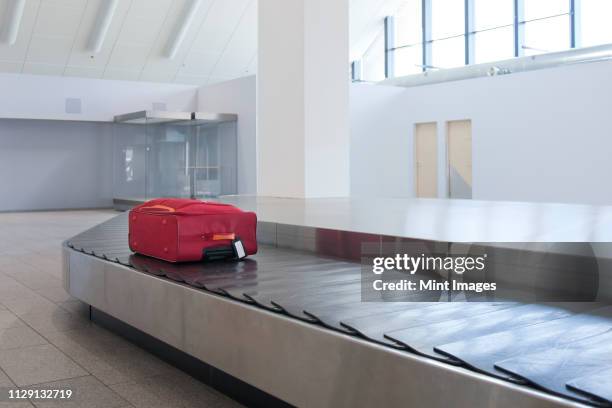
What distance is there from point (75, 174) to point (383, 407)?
2014cm

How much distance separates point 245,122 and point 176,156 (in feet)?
7.26

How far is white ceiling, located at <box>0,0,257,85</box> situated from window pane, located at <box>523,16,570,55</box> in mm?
8579

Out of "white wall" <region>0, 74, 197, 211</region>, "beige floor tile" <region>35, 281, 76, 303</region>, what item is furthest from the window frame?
"beige floor tile" <region>35, 281, 76, 303</region>

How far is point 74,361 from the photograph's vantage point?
378 centimetres

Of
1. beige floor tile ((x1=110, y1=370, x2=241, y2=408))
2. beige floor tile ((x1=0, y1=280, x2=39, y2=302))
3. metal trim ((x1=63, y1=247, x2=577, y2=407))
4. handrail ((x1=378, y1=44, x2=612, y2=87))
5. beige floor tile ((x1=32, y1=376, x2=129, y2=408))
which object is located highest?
handrail ((x1=378, y1=44, x2=612, y2=87))

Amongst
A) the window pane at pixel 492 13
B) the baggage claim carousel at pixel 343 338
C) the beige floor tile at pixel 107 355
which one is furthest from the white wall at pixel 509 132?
the beige floor tile at pixel 107 355

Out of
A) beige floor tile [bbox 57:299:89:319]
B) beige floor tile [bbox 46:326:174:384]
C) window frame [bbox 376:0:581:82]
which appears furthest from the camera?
window frame [bbox 376:0:581:82]

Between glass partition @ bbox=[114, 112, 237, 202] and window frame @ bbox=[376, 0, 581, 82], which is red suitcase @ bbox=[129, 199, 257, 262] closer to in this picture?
glass partition @ bbox=[114, 112, 237, 202]

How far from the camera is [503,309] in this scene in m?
2.75

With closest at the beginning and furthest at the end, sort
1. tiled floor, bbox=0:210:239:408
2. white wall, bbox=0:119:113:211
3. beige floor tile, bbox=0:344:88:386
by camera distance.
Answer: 1. tiled floor, bbox=0:210:239:408
2. beige floor tile, bbox=0:344:88:386
3. white wall, bbox=0:119:113:211

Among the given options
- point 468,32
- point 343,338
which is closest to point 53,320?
point 343,338

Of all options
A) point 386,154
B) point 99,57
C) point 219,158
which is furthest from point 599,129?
point 99,57

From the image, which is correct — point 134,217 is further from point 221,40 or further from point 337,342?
point 221,40

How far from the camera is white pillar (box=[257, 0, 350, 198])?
33.2ft
